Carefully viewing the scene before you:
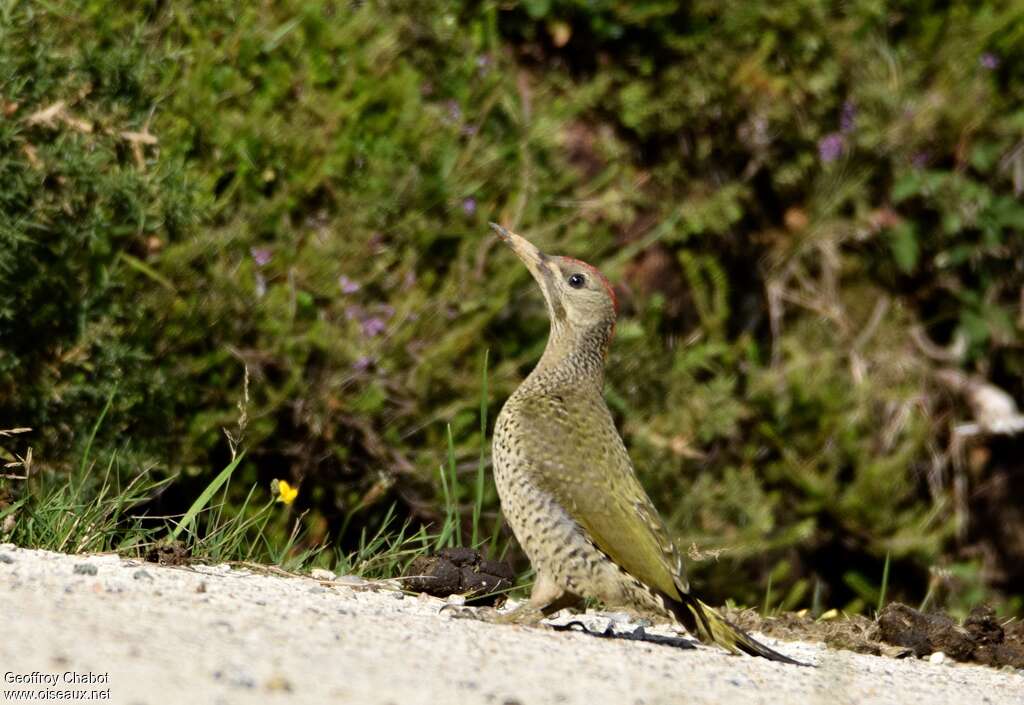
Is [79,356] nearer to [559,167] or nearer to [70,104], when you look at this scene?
[70,104]

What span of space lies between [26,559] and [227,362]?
193 centimetres

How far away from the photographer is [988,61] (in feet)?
28.1

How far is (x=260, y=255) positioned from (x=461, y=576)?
1768 mm

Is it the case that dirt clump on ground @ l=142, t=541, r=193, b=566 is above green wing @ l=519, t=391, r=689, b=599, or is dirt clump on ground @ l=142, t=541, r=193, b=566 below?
below

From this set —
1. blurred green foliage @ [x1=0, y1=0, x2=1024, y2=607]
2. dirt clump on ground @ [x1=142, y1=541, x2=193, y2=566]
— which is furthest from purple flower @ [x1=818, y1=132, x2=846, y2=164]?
dirt clump on ground @ [x1=142, y1=541, x2=193, y2=566]

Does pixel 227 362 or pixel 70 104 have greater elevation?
pixel 70 104

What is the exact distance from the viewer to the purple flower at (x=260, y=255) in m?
6.16

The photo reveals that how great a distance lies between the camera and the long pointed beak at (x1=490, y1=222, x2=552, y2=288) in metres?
5.66

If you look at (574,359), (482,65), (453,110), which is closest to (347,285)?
A: (453,110)

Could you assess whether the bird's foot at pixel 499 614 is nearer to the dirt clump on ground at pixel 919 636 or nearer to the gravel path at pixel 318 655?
the gravel path at pixel 318 655

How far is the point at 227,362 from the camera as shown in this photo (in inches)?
239

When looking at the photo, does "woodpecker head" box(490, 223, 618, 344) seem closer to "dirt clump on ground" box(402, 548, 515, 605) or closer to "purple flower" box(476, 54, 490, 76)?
"dirt clump on ground" box(402, 548, 515, 605)

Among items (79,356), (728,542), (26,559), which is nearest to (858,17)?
(728,542)

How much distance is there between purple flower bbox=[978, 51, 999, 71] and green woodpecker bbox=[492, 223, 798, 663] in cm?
428
